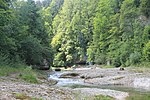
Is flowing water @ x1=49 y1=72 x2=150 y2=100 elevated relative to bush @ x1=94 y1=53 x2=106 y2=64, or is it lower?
lower

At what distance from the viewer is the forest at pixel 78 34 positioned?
39375mm

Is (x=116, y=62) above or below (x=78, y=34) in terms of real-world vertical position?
below

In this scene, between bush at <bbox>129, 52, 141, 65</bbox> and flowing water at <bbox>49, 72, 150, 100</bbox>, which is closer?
flowing water at <bbox>49, 72, 150, 100</bbox>

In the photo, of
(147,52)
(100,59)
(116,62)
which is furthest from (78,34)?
(147,52)

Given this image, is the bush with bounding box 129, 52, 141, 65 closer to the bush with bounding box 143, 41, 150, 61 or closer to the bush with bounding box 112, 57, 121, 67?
the bush with bounding box 143, 41, 150, 61

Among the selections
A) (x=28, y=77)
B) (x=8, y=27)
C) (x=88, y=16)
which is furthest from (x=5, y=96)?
(x=88, y=16)

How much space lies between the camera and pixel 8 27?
34125mm

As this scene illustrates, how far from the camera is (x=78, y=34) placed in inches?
3479

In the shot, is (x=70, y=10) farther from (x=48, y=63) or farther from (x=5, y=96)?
(x=5, y=96)

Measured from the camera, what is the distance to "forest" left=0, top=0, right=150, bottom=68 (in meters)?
39.4

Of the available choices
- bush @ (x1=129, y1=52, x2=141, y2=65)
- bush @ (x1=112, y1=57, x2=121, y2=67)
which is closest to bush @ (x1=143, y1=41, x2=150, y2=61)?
bush @ (x1=129, y1=52, x2=141, y2=65)

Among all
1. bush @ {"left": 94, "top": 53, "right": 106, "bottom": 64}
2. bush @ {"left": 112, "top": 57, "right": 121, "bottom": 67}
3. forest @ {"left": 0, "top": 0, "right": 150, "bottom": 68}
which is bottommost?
bush @ {"left": 112, "top": 57, "right": 121, "bottom": 67}

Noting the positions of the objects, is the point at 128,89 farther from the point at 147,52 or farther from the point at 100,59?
the point at 100,59

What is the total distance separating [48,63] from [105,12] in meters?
28.8
